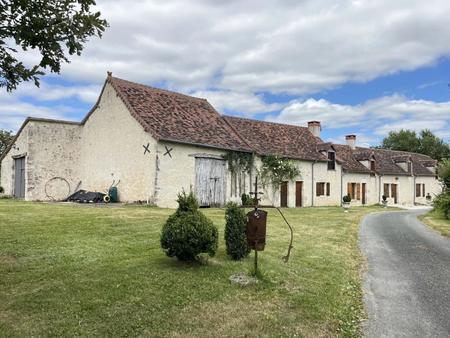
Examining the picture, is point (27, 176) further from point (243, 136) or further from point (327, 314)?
point (327, 314)

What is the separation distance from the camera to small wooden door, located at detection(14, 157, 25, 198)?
26.2 m

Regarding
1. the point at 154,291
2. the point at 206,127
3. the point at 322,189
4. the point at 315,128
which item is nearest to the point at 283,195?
the point at 322,189

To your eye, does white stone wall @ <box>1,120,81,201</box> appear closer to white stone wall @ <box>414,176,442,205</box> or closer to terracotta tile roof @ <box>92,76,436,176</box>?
terracotta tile roof @ <box>92,76,436,176</box>

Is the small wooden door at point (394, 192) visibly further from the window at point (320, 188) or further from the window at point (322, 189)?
the window at point (320, 188)

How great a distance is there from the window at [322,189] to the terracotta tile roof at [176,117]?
910 centimetres

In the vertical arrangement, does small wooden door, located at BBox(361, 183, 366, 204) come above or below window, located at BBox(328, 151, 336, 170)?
below

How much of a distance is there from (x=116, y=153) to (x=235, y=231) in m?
16.4

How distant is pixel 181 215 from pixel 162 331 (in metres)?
2.77

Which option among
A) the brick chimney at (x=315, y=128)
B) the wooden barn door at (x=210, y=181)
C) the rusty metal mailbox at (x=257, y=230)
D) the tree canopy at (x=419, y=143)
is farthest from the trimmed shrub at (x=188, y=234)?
the tree canopy at (x=419, y=143)

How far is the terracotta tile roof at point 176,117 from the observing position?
71.5 feet

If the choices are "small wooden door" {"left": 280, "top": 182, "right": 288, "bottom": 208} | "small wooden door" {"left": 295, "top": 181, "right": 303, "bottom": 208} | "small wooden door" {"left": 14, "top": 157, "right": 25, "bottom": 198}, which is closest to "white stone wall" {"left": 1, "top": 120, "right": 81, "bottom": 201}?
"small wooden door" {"left": 14, "top": 157, "right": 25, "bottom": 198}

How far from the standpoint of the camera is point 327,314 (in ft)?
19.5

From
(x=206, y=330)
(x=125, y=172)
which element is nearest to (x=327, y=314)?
(x=206, y=330)

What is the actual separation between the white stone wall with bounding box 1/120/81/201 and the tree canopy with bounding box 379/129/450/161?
204 ft
